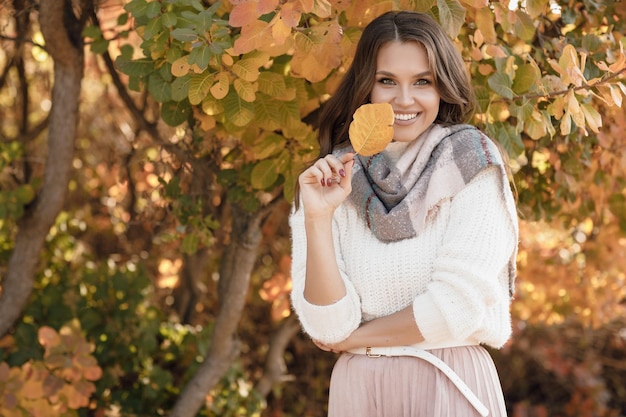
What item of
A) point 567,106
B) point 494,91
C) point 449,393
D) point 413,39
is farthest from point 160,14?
point 449,393

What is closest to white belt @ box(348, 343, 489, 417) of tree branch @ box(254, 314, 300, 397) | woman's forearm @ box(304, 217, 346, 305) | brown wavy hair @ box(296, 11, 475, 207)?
woman's forearm @ box(304, 217, 346, 305)

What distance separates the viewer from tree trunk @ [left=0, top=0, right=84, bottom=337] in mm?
2975

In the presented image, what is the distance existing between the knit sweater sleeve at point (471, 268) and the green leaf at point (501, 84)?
0.40 metres

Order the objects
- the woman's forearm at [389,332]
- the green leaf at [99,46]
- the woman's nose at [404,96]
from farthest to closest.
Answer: the green leaf at [99,46]
the woman's nose at [404,96]
the woman's forearm at [389,332]

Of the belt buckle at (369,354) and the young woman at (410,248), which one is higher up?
the young woman at (410,248)

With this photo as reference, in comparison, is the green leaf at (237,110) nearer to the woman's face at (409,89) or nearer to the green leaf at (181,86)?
the green leaf at (181,86)

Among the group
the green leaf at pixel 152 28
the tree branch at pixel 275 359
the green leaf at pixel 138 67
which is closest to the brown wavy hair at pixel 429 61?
the green leaf at pixel 152 28

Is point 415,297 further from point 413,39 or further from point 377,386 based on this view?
point 413,39

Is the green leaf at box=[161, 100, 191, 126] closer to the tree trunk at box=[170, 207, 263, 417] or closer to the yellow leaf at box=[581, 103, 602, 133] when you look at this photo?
the tree trunk at box=[170, 207, 263, 417]

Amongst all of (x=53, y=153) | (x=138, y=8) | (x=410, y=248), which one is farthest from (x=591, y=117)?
(x=53, y=153)

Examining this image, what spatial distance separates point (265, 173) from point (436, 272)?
2.97ft

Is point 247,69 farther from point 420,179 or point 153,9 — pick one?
point 420,179

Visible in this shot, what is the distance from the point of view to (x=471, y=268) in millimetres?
1883

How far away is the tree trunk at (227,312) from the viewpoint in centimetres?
316
